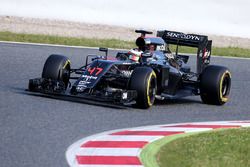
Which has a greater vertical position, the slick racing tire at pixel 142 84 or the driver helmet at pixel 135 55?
the driver helmet at pixel 135 55

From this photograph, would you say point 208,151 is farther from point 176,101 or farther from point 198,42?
point 198,42

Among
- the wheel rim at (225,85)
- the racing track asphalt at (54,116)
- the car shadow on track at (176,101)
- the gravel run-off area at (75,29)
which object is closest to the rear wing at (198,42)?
the car shadow on track at (176,101)

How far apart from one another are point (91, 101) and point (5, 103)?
→ 1633 mm

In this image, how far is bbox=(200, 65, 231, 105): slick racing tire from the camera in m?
14.4

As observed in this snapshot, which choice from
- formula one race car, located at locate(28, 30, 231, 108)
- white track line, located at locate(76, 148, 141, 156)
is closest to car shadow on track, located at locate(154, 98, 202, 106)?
formula one race car, located at locate(28, 30, 231, 108)

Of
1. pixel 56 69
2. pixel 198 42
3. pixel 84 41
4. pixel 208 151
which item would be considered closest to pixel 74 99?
pixel 56 69

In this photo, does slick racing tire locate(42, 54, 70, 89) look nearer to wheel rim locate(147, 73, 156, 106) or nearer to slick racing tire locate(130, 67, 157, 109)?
slick racing tire locate(130, 67, 157, 109)

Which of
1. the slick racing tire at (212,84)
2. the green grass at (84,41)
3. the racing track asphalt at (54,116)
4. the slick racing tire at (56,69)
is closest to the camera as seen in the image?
the racing track asphalt at (54,116)

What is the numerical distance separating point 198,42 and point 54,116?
4631 millimetres

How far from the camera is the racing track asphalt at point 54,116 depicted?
29.6ft

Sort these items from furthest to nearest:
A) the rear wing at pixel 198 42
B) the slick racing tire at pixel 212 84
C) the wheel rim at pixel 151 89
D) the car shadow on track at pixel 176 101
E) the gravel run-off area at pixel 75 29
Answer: the gravel run-off area at pixel 75 29 < the rear wing at pixel 198 42 < the car shadow on track at pixel 176 101 < the slick racing tire at pixel 212 84 < the wheel rim at pixel 151 89

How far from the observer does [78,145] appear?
9602mm

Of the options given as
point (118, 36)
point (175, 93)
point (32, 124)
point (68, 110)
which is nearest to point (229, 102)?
point (175, 93)

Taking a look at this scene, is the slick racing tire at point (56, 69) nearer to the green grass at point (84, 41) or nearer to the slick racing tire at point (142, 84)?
the slick racing tire at point (142, 84)
